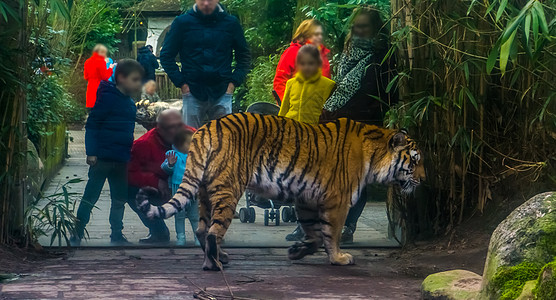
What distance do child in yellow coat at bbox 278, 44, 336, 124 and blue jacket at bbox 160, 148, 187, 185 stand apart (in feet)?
3.07

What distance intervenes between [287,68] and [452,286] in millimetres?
3102

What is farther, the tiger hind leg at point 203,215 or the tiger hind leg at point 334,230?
the tiger hind leg at point 334,230

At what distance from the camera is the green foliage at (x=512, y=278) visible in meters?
5.04

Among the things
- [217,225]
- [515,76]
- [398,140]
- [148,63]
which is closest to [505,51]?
[515,76]

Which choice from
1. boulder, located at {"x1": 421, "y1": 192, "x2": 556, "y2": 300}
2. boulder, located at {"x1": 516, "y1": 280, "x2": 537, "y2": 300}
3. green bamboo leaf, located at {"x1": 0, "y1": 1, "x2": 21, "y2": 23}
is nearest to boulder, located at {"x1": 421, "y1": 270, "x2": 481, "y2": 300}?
boulder, located at {"x1": 421, "y1": 192, "x2": 556, "y2": 300}

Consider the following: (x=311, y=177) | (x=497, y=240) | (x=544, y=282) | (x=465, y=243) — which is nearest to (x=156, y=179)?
(x=311, y=177)

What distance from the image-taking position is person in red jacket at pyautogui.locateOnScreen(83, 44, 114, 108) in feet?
26.6

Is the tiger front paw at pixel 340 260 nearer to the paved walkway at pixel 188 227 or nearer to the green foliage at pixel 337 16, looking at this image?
the paved walkway at pixel 188 227

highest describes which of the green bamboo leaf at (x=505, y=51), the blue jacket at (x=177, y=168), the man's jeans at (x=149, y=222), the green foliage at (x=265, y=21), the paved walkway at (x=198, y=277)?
the green foliage at (x=265, y=21)

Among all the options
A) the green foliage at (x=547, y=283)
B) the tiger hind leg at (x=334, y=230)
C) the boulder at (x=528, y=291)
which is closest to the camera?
the green foliage at (x=547, y=283)

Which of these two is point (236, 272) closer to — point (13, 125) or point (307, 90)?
point (307, 90)

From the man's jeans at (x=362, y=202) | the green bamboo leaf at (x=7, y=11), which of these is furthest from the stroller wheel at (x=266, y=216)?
the green bamboo leaf at (x=7, y=11)

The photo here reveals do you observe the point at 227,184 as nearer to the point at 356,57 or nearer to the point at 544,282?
the point at 356,57

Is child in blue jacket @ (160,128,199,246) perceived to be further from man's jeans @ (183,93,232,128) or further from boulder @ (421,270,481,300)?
boulder @ (421,270,481,300)
